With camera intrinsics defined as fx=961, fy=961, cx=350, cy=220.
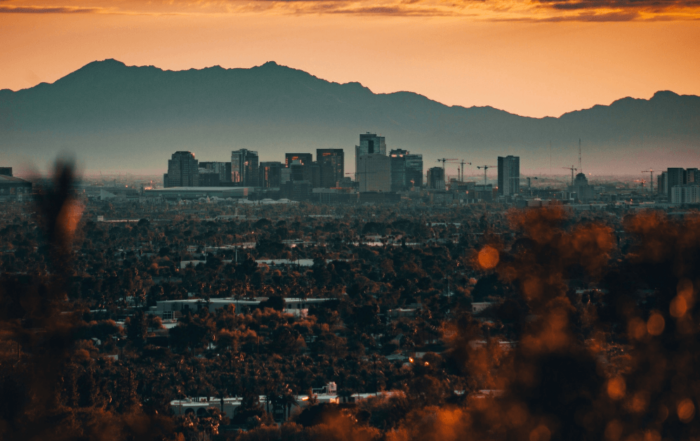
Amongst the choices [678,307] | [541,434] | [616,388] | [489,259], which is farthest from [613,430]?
[489,259]

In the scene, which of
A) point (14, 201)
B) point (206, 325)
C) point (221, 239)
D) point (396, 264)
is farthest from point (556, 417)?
point (14, 201)

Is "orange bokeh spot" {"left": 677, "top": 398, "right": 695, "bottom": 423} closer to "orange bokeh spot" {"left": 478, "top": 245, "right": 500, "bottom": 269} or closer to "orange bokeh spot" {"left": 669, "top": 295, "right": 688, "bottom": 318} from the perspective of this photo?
"orange bokeh spot" {"left": 669, "top": 295, "right": 688, "bottom": 318}

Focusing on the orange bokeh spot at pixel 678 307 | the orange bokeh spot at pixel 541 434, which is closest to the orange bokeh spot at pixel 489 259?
the orange bokeh spot at pixel 678 307

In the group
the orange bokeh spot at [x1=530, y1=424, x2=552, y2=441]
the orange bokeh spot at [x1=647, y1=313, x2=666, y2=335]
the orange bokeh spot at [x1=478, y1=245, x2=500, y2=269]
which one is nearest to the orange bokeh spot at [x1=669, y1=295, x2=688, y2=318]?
the orange bokeh spot at [x1=647, y1=313, x2=666, y2=335]

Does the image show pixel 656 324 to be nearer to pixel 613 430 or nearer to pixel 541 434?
pixel 613 430

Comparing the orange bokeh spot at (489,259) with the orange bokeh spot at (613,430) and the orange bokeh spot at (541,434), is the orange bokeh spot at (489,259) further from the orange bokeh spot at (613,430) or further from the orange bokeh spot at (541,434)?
the orange bokeh spot at (541,434)

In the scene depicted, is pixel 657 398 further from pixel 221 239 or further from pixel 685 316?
pixel 221 239
